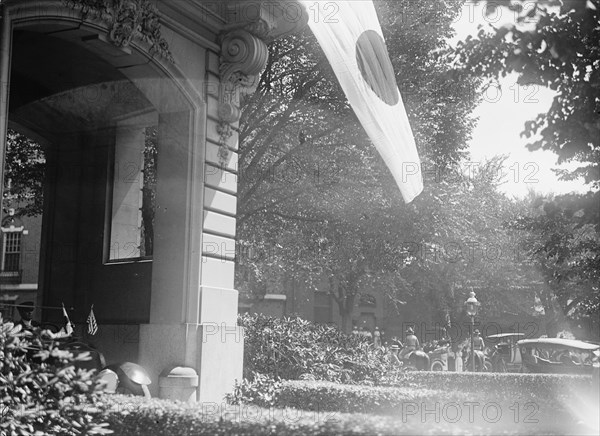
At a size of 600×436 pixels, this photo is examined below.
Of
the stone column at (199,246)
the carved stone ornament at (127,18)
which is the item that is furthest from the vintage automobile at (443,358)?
the carved stone ornament at (127,18)

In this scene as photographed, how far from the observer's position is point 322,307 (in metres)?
58.2

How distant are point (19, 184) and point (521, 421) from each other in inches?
540

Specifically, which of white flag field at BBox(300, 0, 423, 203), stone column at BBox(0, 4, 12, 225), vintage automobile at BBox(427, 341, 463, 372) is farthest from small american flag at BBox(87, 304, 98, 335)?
vintage automobile at BBox(427, 341, 463, 372)

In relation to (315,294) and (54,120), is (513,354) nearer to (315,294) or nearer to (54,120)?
(315,294)

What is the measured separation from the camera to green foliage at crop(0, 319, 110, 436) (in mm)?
8555

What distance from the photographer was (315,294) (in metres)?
57.7

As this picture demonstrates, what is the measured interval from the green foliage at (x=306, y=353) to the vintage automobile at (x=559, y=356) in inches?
510

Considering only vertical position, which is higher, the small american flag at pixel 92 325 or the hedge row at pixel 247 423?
the small american flag at pixel 92 325

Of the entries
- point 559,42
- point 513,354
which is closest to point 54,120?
point 559,42

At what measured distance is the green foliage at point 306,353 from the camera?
17.4m

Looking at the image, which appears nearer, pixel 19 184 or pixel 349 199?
pixel 19 184

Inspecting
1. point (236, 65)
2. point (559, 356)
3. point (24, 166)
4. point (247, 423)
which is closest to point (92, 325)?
point (236, 65)

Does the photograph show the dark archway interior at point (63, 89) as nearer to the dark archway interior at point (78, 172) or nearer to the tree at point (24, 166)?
the dark archway interior at point (78, 172)

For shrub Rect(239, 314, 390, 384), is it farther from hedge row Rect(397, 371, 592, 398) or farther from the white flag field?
the white flag field
